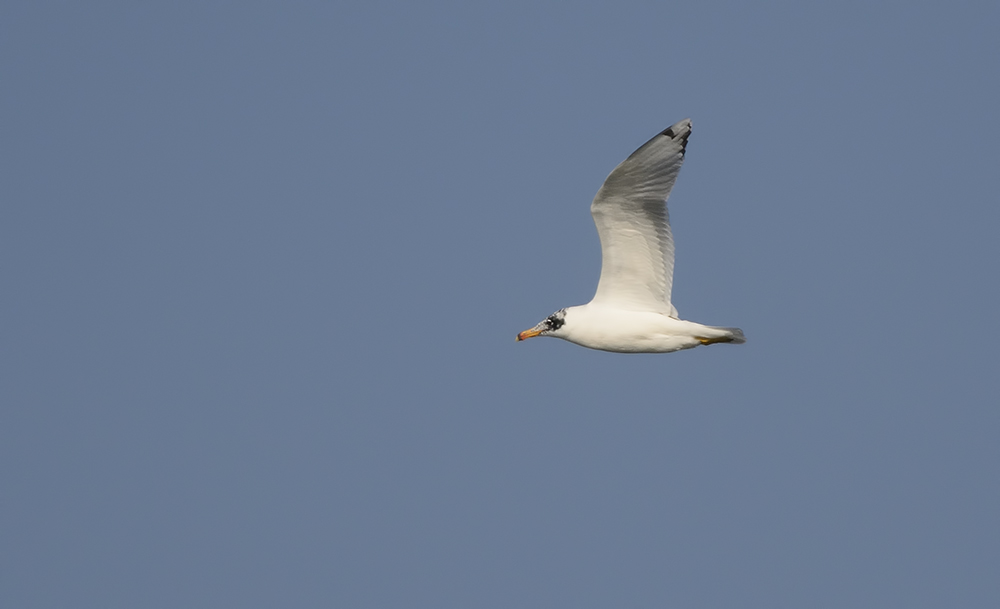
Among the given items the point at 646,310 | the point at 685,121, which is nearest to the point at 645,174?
the point at 685,121

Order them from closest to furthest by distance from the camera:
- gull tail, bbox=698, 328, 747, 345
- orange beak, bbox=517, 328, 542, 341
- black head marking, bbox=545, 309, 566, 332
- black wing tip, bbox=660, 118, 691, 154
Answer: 1. black wing tip, bbox=660, 118, 691, 154
2. gull tail, bbox=698, 328, 747, 345
3. black head marking, bbox=545, 309, 566, 332
4. orange beak, bbox=517, 328, 542, 341

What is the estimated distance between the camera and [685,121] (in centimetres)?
1620

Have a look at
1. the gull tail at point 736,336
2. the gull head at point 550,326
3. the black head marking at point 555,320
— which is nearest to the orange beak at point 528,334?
the gull head at point 550,326

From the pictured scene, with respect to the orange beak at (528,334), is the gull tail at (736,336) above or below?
above

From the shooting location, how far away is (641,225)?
16875 mm

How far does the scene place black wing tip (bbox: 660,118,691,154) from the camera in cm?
1622

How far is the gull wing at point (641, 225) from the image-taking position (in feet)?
53.5

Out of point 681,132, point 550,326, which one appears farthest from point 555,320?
point 681,132

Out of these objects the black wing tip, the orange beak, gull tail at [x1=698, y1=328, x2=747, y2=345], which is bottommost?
the orange beak

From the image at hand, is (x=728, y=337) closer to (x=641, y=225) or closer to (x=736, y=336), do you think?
(x=736, y=336)

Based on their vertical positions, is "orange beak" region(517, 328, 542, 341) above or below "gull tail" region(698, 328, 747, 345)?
below

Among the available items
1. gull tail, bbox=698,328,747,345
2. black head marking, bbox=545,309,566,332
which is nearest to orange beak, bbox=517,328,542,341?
black head marking, bbox=545,309,566,332

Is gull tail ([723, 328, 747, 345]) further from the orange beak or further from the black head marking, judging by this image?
the orange beak

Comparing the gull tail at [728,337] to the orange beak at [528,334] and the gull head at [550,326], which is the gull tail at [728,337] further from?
the orange beak at [528,334]
